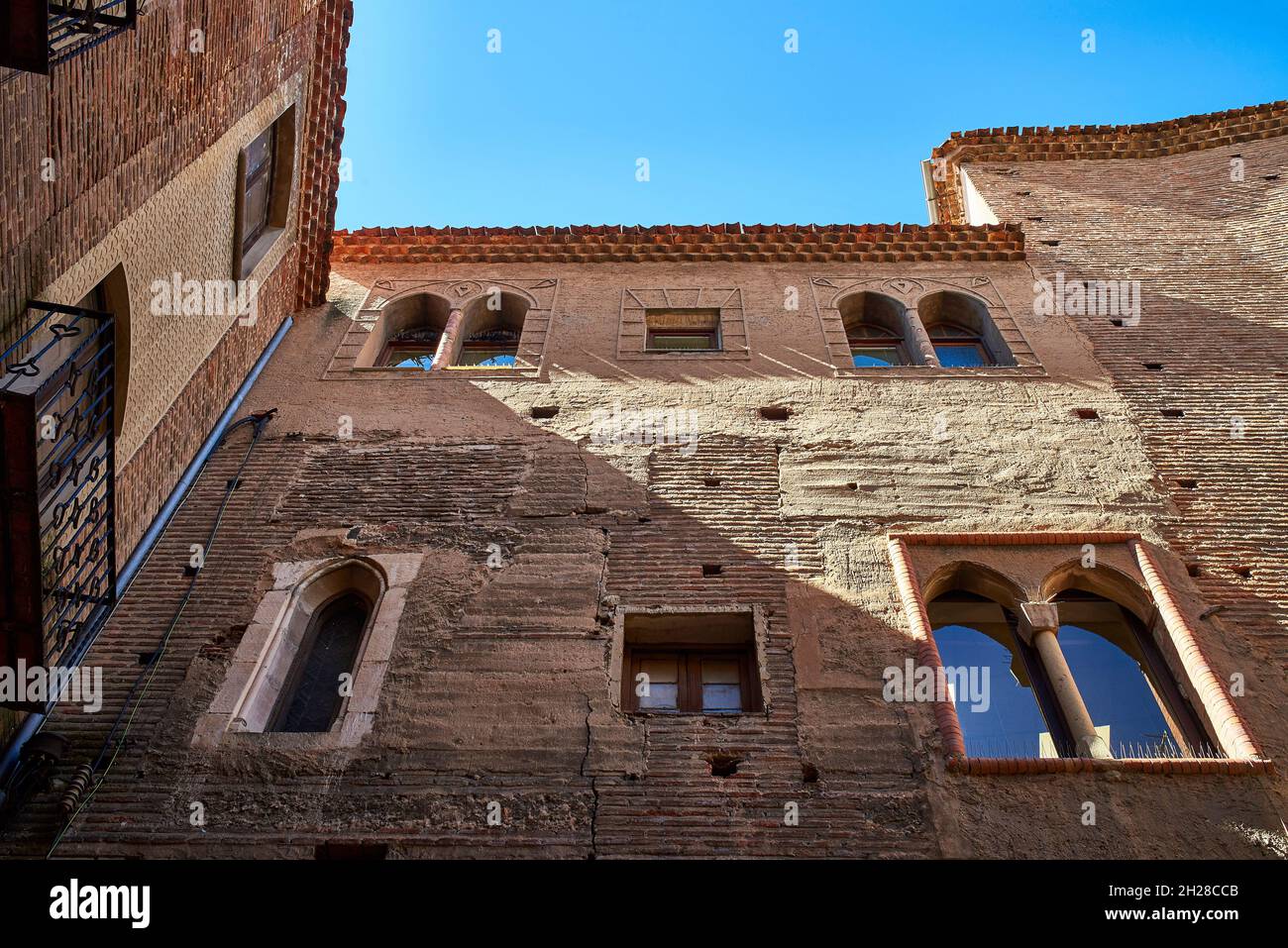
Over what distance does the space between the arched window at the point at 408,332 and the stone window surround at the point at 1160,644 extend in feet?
16.4

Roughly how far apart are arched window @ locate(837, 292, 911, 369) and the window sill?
197 inches

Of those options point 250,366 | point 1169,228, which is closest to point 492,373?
point 250,366

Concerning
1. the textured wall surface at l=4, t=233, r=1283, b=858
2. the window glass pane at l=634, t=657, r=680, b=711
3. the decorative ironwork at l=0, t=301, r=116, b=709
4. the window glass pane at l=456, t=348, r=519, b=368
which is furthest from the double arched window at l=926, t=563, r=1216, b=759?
the window glass pane at l=456, t=348, r=519, b=368

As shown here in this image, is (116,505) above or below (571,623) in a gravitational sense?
above

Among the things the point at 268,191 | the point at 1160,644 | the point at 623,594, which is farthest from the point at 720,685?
the point at 268,191

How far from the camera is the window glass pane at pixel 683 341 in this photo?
33.8ft

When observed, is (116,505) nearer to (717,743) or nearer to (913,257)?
(717,743)

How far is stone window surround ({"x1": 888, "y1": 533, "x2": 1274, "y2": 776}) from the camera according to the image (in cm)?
547

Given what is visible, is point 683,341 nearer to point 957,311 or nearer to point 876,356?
point 876,356

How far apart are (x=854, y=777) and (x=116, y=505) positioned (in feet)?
15.0

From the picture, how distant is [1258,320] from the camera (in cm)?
960

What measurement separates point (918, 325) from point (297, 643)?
6043 millimetres

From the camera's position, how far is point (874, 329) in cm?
1064

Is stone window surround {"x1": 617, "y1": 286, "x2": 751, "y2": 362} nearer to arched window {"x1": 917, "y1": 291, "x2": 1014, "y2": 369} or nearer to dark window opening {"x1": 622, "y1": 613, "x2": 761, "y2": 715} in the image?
arched window {"x1": 917, "y1": 291, "x2": 1014, "y2": 369}
